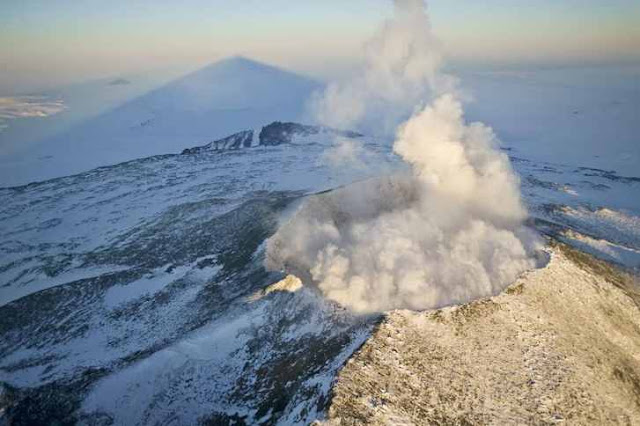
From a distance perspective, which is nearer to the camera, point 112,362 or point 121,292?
point 112,362

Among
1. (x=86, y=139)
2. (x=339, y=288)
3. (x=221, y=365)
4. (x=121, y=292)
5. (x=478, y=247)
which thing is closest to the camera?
(x=221, y=365)

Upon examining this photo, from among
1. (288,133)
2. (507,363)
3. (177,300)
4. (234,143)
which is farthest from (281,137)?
(507,363)

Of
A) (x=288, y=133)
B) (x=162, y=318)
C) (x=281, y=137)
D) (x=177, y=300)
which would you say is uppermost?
(x=177, y=300)

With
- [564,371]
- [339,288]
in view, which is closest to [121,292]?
[339,288]

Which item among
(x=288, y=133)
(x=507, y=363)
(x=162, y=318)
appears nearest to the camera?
(x=507, y=363)

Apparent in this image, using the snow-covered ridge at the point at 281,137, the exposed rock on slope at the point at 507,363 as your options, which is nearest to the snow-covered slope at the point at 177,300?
the exposed rock on slope at the point at 507,363

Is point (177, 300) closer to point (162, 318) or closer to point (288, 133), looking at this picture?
point (162, 318)

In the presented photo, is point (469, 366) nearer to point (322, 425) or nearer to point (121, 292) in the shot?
point (322, 425)

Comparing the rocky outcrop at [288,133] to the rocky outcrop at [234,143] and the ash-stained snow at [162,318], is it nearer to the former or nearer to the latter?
the rocky outcrop at [234,143]

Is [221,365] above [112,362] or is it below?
above
